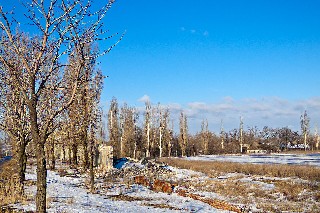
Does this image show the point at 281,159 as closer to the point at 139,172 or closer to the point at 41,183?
the point at 139,172

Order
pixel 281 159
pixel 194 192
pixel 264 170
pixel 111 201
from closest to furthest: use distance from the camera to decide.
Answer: pixel 111 201
pixel 194 192
pixel 264 170
pixel 281 159

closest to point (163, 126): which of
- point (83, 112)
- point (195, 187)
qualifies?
point (195, 187)

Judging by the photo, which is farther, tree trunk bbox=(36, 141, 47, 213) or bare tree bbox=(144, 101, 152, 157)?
bare tree bbox=(144, 101, 152, 157)

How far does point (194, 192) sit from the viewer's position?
22.2m

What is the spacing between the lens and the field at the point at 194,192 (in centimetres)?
1499

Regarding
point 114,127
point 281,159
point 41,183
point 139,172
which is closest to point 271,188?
point 139,172

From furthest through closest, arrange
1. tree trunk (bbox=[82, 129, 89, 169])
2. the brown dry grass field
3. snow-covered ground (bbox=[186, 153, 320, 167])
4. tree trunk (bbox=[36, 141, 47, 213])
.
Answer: snow-covered ground (bbox=[186, 153, 320, 167]) → tree trunk (bbox=[82, 129, 89, 169]) → the brown dry grass field → tree trunk (bbox=[36, 141, 47, 213])

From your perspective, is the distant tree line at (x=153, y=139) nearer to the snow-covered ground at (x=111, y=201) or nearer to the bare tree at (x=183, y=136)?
the bare tree at (x=183, y=136)

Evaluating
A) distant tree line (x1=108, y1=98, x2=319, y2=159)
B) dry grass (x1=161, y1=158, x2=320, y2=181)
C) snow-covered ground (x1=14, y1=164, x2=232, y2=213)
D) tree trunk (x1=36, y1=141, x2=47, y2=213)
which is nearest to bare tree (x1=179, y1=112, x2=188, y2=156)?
distant tree line (x1=108, y1=98, x2=319, y2=159)

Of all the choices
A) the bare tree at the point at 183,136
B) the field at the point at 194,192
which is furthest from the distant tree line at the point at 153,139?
the field at the point at 194,192

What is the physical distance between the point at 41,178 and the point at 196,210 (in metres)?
9.66

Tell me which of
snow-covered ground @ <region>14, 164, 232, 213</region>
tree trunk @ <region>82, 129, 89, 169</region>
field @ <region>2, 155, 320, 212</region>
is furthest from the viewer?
tree trunk @ <region>82, 129, 89, 169</region>

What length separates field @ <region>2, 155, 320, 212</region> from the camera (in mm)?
14991

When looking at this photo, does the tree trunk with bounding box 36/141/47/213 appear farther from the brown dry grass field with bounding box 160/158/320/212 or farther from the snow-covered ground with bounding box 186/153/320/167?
the snow-covered ground with bounding box 186/153/320/167
